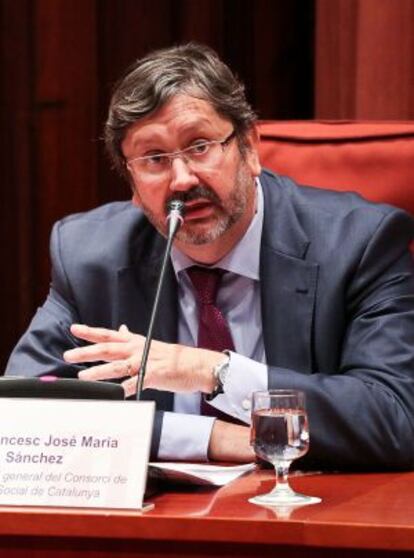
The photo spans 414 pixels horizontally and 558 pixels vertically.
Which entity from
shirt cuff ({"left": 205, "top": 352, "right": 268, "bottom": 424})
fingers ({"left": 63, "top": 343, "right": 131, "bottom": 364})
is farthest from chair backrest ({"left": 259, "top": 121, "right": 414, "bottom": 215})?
fingers ({"left": 63, "top": 343, "right": 131, "bottom": 364})

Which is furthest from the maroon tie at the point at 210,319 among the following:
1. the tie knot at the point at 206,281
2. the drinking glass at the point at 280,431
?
the drinking glass at the point at 280,431

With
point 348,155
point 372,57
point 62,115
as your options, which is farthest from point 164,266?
point 62,115

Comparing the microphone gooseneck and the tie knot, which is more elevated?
the microphone gooseneck

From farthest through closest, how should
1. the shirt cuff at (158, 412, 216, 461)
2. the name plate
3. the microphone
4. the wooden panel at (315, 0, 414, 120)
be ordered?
the wooden panel at (315, 0, 414, 120) < the shirt cuff at (158, 412, 216, 461) < the microphone < the name plate

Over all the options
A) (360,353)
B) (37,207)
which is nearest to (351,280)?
(360,353)

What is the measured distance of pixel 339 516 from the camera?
137cm

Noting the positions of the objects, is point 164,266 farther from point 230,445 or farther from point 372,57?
point 372,57

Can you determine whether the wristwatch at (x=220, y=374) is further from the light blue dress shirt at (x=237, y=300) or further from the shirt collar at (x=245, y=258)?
the shirt collar at (x=245, y=258)

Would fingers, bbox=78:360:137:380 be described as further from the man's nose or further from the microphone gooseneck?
the man's nose

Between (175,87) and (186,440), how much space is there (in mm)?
582

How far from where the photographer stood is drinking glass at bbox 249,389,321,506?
153cm

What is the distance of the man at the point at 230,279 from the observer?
1.87m

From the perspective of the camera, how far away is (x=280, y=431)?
1528 mm

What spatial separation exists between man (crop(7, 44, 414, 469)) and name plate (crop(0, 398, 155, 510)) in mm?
341
